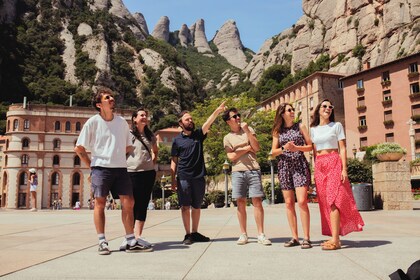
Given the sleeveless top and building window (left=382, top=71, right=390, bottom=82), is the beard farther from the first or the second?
building window (left=382, top=71, right=390, bottom=82)

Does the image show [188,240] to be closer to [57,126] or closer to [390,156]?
[390,156]

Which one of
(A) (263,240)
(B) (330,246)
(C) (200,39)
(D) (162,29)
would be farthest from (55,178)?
(C) (200,39)

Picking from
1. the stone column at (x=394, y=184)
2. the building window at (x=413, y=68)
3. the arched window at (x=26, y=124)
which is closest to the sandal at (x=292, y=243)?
the stone column at (x=394, y=184)

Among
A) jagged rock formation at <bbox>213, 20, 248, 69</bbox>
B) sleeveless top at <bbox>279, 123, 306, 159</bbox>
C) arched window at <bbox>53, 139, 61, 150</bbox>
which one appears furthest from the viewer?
jagged rock formation at <bbox>213, 20, 248, 69</bbox>

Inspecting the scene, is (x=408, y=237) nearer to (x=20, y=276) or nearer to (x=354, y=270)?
(x=354, y=270)

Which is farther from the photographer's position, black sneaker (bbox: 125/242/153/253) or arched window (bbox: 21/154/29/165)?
arched window (bbox: 21/154/29/165)

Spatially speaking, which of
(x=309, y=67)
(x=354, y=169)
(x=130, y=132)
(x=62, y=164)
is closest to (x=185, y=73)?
(x=309, y=67)

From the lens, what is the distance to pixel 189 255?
4.51m

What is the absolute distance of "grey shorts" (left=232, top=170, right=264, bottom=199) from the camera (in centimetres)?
565

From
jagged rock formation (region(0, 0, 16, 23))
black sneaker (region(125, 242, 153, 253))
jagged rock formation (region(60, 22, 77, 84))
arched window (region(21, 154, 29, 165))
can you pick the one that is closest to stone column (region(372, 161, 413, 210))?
black sneaker (region(125, 242, 153, 253))

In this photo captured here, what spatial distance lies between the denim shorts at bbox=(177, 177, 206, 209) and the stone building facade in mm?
51455

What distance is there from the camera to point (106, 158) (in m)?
4.91

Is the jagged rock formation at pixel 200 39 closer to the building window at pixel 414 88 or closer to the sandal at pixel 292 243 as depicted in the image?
the building window at pixel 414 88

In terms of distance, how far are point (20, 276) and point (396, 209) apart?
46.0 ft
